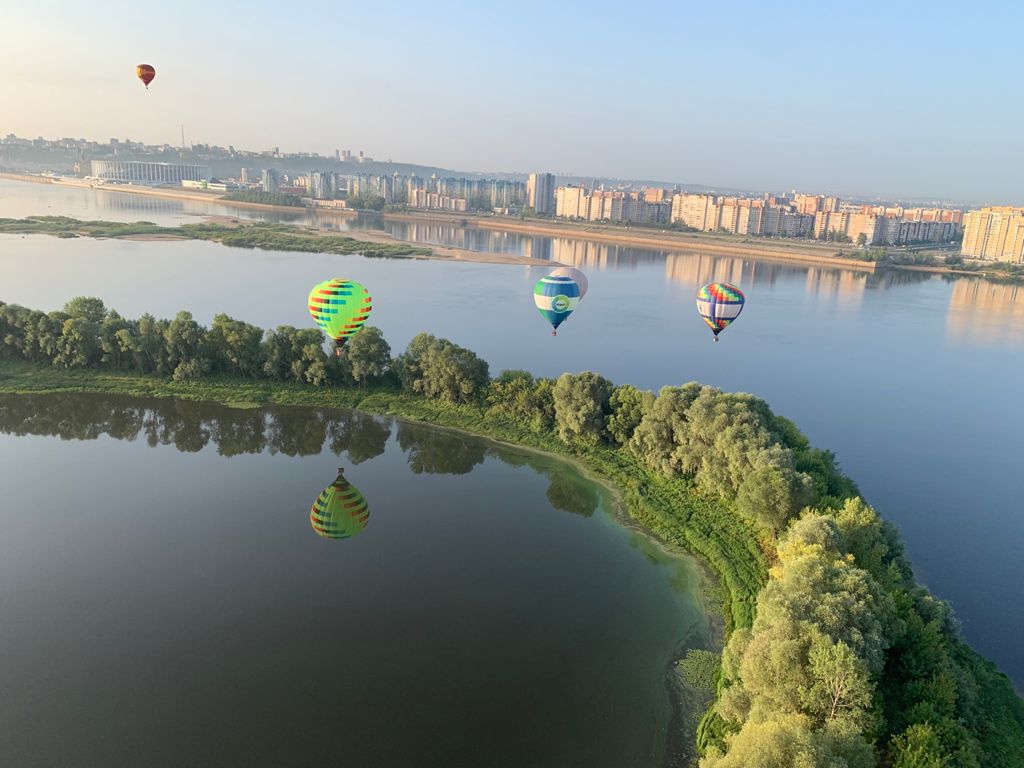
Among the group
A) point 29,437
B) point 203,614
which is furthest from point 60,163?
point 203,614

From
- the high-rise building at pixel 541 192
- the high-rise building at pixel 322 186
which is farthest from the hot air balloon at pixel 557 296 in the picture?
the high-rise building at pixel 322 186

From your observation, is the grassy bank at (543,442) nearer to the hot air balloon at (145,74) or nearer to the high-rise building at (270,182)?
the hot air balloon at (145,74)

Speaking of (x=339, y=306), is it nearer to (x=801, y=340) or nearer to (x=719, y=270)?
(x=801, y=340)

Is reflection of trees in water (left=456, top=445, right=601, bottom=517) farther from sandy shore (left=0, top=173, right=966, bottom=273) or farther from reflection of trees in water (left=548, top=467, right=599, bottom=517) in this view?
sandy shore (left=0, top=173, right=966, bottom=273)

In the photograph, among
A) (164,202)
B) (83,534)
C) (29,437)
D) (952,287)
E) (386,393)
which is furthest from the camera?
(164,202)

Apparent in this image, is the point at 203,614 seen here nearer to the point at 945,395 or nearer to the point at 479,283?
the point at 945,395

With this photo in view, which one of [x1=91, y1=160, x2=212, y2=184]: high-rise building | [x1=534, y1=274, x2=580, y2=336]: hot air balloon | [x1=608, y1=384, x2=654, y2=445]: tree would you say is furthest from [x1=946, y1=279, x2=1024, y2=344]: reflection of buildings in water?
[x1=91, y1=160, x2=212, y2=184]: high-rise building
